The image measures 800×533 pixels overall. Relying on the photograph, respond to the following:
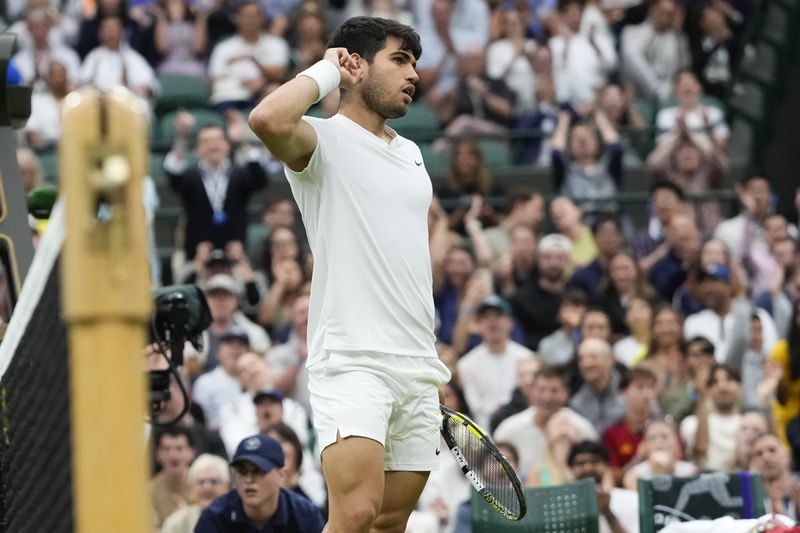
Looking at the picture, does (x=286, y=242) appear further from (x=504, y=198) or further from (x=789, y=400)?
(x=789, y=400)

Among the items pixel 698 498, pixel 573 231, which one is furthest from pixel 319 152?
pixel 573 231

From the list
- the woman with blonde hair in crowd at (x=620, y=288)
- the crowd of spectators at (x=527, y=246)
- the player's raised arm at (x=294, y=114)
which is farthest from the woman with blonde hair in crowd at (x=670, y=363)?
the player's raised arm at (x=294, y=114)

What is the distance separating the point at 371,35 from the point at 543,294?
679cm

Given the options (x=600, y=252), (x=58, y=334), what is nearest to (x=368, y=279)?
(x=58, y=334)

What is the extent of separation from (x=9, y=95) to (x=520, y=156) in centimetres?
968

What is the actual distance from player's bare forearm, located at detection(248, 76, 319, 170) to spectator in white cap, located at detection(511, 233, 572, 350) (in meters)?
7.01

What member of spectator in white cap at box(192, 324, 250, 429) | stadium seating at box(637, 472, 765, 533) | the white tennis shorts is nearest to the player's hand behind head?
the white tennis shorts

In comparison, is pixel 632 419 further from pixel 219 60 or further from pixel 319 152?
pixel 219 60

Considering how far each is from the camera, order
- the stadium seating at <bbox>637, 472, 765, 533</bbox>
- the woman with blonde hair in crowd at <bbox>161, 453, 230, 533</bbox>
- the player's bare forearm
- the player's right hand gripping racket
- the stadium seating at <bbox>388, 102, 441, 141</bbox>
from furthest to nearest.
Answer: the stadium seating at <bbox>388, 102, 441, 141</bbox> → the woman with blonde hair in crowd at <bbox>161, 453, 230, 533</bbox> → the stadium seating at <bbox>637, 472, 765, 533</bbox> → the player's right hand gripping racket → the player's bare forearm

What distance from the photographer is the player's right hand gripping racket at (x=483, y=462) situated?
5.65 metres

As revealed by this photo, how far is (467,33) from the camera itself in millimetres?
15625

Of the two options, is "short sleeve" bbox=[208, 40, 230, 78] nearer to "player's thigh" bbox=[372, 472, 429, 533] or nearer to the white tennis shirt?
the white tennis shirt

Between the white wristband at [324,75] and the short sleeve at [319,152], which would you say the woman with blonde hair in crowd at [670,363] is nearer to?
the short sleeve at [319,152]

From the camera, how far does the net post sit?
7.15ft
